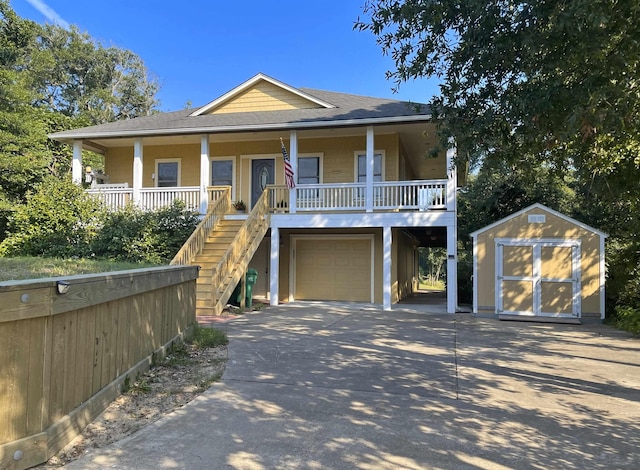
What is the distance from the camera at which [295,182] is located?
13.9 metres

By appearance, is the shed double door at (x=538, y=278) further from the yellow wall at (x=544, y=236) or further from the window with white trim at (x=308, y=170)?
the window with white trim at (x=308, y=170)

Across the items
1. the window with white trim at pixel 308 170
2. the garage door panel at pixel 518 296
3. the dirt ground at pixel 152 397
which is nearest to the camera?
the dirt ground at pixel 152 397

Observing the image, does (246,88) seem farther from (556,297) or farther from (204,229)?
(556,297)

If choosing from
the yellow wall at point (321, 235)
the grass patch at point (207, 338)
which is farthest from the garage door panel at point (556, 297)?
the grass patch at point (207, 338)

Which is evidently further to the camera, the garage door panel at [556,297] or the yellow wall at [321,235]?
the yellow wall at [321,235]

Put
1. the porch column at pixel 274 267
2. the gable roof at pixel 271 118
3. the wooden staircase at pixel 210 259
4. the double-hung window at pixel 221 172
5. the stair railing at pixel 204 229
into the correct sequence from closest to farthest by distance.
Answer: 1. the wooden staircase at pixel 210 259
2. the stair railing at pixel 204 229
3. the gable roof at pixel 271 118
4. the porch column at pixel 274 267
5. the double-hung window at pixel 221 172

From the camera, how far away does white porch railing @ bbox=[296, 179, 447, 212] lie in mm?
12750

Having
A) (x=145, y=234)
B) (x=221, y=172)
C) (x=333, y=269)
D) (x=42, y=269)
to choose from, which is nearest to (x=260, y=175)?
(x=221, y=172)

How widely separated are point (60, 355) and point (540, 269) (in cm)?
1094

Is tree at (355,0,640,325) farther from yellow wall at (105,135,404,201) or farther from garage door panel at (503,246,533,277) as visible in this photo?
yellow wall at (105,135,404,201)

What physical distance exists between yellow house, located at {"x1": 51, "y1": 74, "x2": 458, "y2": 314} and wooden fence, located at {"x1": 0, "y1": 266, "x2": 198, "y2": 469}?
666cm

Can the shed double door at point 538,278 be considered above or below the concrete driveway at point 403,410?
above

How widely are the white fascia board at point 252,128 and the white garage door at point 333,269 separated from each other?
392cm

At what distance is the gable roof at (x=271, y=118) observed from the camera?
42.7ft
